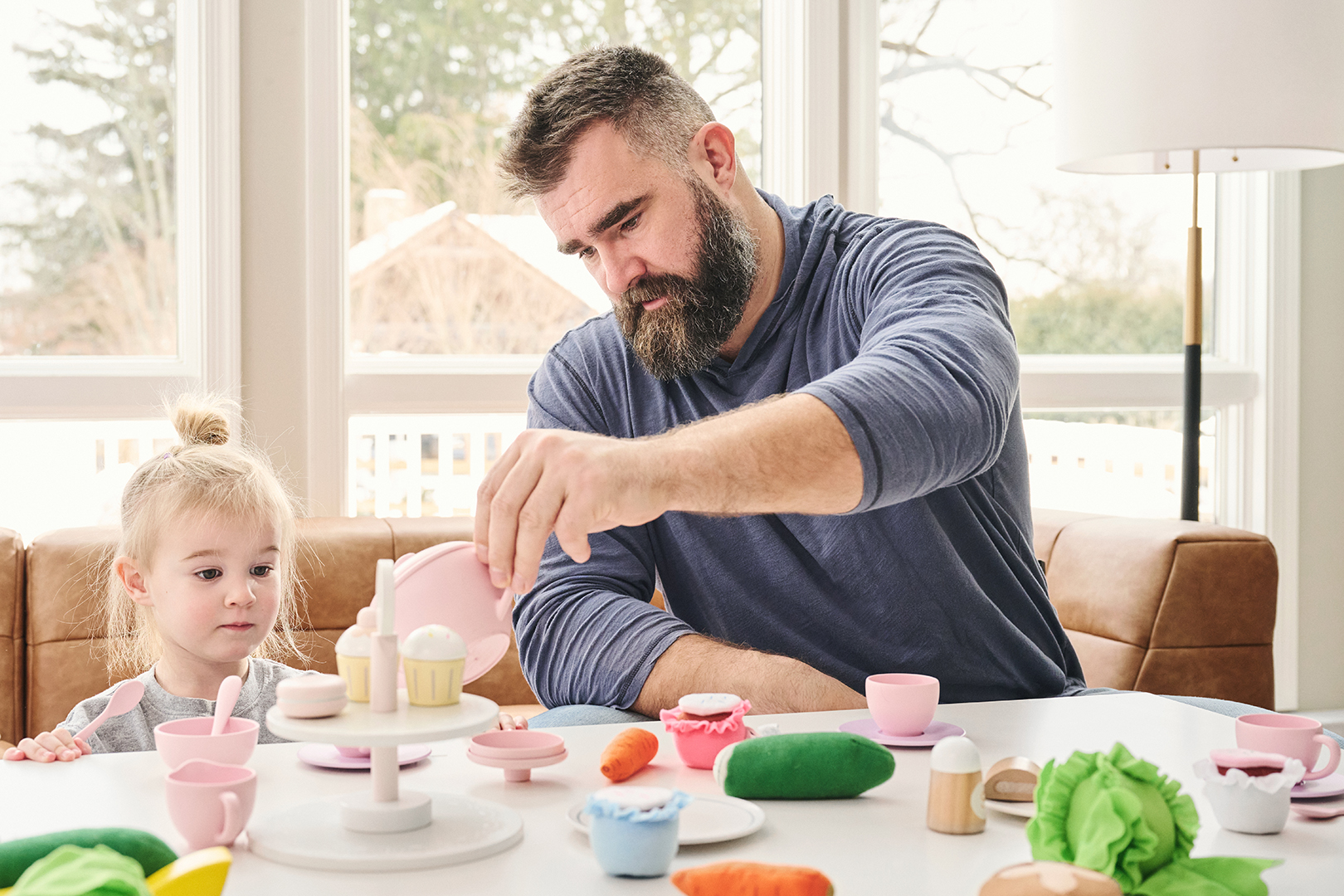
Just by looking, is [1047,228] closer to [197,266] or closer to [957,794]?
[197,266]

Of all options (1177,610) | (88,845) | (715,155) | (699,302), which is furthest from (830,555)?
(1177,610)

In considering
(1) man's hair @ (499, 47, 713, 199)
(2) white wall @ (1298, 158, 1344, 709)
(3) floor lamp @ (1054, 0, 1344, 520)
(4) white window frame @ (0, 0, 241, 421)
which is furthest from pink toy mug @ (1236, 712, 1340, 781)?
(2) white wall @ (1298, 158, 1344, 709)

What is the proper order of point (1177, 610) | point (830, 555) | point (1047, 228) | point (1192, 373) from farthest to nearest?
point (1047, 228)
point (1192, 373)
point (1177, 610)
point (830, 555)

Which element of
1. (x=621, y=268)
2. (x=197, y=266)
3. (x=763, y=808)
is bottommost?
(x=763, y=808)

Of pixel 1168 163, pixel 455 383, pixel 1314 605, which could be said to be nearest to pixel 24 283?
pixel 455 383

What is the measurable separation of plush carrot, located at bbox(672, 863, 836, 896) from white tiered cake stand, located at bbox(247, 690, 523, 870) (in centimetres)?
14

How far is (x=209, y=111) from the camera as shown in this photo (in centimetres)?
249

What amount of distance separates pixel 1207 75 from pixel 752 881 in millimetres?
2243

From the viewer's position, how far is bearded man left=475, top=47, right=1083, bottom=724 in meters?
1.25

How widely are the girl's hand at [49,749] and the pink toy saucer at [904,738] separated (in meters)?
0.61

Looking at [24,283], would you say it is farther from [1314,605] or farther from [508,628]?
[1314,605]

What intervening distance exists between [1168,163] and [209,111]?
7.01 feet

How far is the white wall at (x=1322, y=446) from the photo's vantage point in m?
3.21

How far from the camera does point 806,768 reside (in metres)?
0.78
